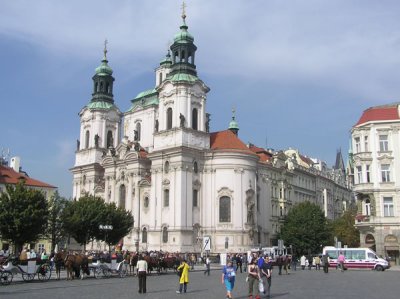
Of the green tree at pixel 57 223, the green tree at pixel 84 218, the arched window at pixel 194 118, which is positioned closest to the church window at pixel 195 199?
the arched window at pixel 194 118

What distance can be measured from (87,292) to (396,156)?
35679 millimetres

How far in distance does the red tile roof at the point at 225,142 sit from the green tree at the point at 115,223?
1485 cm

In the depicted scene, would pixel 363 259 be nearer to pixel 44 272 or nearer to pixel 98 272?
pixel 98 272

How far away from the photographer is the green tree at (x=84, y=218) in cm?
5428

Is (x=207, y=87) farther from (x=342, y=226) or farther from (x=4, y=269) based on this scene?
(x=4, y=269)

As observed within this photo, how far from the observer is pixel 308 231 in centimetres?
6681

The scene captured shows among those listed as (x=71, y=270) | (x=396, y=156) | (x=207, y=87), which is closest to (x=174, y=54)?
(x=207, y=87)

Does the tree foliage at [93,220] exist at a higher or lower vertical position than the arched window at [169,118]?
lower

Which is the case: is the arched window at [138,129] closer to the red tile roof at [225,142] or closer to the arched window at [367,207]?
the red tile roof at [225,142]

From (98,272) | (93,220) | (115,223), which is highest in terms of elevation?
(93,220)

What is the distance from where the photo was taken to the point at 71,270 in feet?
96.2

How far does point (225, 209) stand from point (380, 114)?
22343 mm

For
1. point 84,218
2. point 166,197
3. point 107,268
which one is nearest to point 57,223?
point 84,218

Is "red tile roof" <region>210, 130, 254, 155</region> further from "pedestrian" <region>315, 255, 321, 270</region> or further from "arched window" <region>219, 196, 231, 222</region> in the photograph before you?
"pedestrian" <region>315, 255, 321, 270</region>
